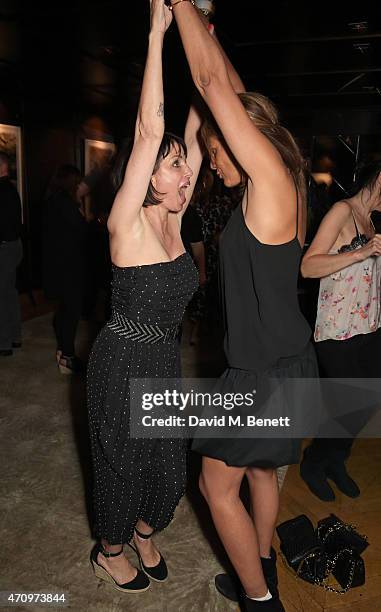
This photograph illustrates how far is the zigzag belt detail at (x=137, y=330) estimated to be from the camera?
5.50 ft

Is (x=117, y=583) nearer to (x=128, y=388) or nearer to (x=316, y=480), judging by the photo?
(x=128, y=388)

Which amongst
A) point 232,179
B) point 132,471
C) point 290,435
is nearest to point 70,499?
point 132,471

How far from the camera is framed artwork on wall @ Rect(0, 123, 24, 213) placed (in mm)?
5984

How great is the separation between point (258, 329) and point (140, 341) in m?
0.42

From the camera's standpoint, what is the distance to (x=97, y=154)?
7.78 meters

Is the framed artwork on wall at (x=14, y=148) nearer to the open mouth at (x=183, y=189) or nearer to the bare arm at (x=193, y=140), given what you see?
the bare arm at (x=193, y=140)

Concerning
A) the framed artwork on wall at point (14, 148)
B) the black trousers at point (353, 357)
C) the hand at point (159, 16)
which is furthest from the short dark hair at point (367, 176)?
the framed artwork on wall at point (14, 148)

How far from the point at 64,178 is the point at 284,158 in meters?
3.03

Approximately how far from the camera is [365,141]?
9930mm

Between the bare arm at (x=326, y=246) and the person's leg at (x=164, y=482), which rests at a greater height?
the bare arm at (x=326, y=246)

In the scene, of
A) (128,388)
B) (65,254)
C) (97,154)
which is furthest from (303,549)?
(97,154)

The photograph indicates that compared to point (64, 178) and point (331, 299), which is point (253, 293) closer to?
point (331, 299)

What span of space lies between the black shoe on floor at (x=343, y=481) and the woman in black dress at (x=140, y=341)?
42.0 inches

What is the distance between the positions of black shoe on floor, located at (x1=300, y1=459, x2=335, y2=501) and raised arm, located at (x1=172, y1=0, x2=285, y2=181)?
1822mm
